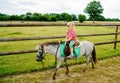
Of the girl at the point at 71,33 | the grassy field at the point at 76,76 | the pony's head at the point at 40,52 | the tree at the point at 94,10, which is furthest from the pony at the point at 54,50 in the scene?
the tree at the point at 94,10

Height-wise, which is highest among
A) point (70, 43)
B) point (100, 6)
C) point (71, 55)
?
point (100, 6)

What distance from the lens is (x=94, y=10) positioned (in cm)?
8344

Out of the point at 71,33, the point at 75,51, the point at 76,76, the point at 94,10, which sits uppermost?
the point at 94,10

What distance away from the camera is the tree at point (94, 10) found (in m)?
83.8

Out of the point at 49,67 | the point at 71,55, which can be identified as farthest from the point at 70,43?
the point at 49,67

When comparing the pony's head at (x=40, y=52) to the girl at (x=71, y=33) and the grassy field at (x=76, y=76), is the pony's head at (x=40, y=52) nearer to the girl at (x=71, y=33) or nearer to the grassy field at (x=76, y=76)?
the grassy field at (x=76, y=76)

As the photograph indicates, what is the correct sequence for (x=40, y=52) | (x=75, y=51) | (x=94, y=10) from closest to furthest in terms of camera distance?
(x=40, y=52) → (x=75, y=51) → (x=94, y=10)

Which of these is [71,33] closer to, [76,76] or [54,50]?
[54,50]

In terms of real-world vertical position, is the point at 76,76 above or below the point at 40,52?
below

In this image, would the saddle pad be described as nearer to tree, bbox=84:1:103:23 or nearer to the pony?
the pony

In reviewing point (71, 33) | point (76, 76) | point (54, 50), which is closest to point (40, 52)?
point (54, 50)

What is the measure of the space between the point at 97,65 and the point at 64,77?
193 cm

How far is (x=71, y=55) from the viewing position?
5.97 metres

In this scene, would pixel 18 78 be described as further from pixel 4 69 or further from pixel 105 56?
pixel 105 56
